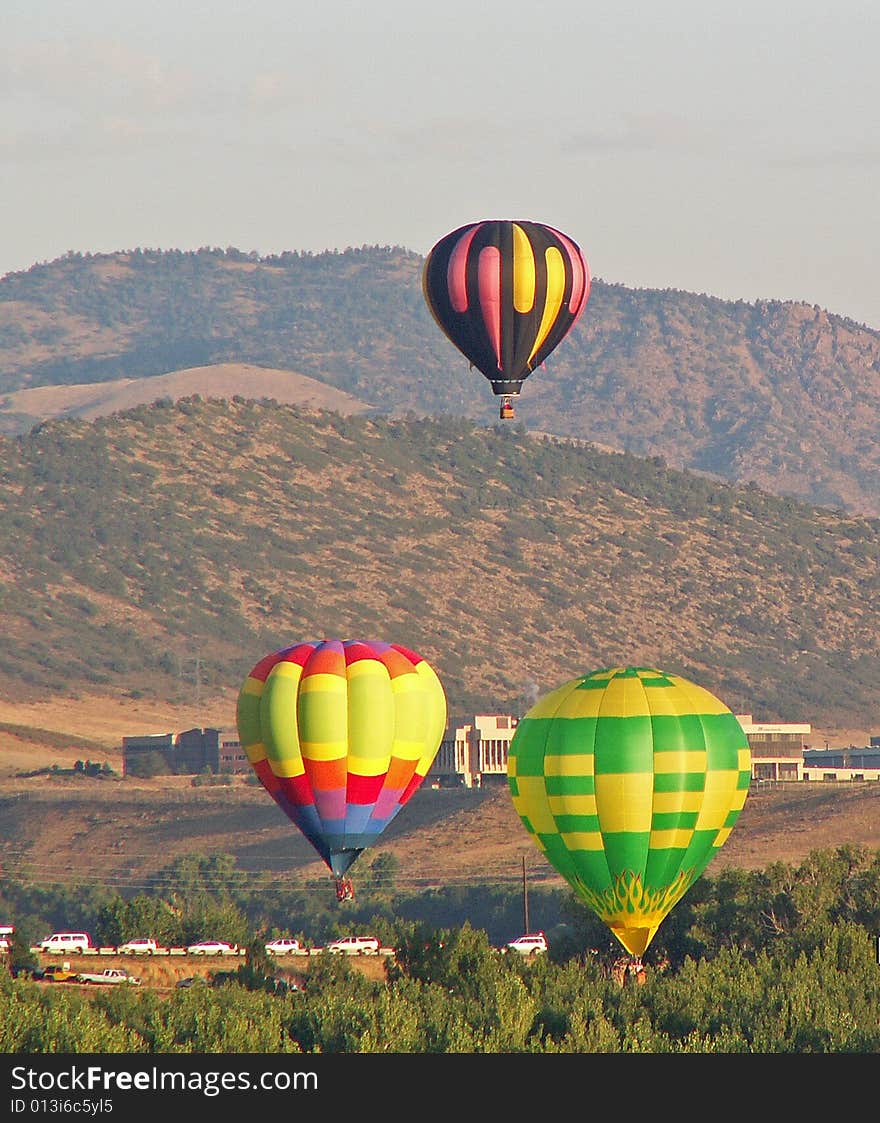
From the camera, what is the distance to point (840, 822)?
14962 centimetres

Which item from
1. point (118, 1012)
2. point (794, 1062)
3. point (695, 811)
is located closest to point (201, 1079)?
point (794, 1062)

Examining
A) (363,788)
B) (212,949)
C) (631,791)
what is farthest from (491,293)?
(212,949)

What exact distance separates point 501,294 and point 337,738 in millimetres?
15461

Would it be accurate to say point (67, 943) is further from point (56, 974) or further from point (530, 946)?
point (530, 946)

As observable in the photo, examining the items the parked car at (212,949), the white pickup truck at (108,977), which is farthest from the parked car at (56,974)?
the parked car at (212,949)

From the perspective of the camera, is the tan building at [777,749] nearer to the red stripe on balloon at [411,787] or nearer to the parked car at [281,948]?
the parked car at [281,948]

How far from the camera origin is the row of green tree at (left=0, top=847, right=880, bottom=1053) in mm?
60500

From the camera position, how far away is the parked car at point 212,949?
99062mm

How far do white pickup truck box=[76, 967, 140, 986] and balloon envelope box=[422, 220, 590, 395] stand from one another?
79.1ft

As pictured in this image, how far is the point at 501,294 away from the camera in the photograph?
79938 mm

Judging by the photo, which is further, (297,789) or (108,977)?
(108,977)

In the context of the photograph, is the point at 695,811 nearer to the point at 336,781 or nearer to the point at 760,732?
the point at 336,781

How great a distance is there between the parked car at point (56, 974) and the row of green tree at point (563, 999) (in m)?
4.81

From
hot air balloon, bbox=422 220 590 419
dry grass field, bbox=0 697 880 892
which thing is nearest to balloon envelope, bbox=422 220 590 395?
hot air balloon, bbox=422 220 590 419
